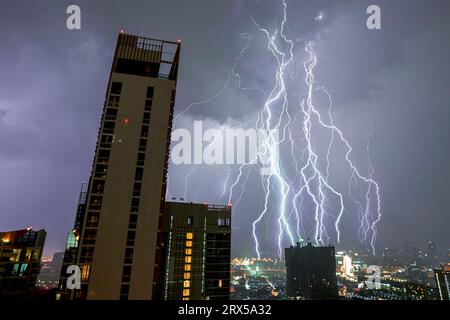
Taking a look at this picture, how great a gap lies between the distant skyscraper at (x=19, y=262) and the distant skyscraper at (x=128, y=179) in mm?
21412

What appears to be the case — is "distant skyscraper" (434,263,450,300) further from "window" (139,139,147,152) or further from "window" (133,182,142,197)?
"window" (139,139,147,152)

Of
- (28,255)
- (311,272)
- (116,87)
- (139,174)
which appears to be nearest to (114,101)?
(116,87)

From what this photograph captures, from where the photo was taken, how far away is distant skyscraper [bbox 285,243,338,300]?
8625 cm

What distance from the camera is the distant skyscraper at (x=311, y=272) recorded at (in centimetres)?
8625

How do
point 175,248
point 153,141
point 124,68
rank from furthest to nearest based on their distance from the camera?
point 175,248 → point 124,68 → point 153,141

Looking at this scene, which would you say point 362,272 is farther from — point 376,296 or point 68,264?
point 68,264

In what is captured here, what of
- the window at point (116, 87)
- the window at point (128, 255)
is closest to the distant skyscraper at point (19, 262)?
the window at point (128, 255)

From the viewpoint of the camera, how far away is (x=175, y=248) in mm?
38281

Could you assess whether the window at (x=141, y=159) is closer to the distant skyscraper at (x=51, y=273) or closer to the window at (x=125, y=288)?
the window at (x=125, y=288)

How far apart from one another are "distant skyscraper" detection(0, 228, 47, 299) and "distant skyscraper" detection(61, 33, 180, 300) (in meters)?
21.4

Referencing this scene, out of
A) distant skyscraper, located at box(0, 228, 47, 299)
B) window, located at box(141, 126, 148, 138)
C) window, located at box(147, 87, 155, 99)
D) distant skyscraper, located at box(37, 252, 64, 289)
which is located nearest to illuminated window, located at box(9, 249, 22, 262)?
distant skyscraper, located at box(0, 228, 47, 299)

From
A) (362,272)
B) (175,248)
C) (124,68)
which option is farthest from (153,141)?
(362,272)
